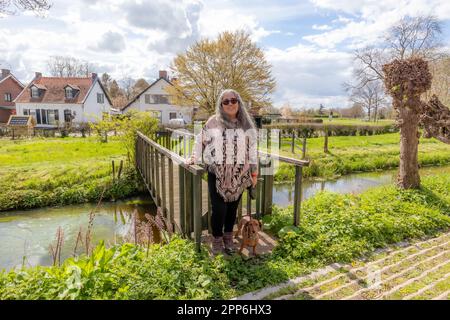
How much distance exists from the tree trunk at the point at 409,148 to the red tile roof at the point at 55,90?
28.1 m

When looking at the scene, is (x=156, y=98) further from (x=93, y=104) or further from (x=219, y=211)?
(x=219, y=211)

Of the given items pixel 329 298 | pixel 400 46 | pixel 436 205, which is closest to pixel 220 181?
pixel 329 298

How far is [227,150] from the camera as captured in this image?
297 cm

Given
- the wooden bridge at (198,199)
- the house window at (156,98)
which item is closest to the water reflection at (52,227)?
the wooden bridge at (198,199)

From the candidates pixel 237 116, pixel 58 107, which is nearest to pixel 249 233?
pixel 237 116

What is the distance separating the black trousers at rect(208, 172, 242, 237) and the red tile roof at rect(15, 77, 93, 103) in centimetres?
2833

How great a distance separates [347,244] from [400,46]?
1791 cm

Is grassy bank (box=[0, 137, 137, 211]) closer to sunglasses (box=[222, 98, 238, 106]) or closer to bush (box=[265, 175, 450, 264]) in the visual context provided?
bush (box=[265, 175, 450, 264])

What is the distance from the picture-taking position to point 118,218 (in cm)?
757

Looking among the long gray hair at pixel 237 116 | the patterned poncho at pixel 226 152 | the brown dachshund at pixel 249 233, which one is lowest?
the brown dachshund at pixel 249 233

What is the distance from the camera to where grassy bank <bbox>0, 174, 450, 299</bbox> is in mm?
2445

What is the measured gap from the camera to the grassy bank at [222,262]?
2445mm

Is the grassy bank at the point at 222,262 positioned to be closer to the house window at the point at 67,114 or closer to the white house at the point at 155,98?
→ the house window at the point at 67,114

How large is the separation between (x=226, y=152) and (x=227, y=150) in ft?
0.08
